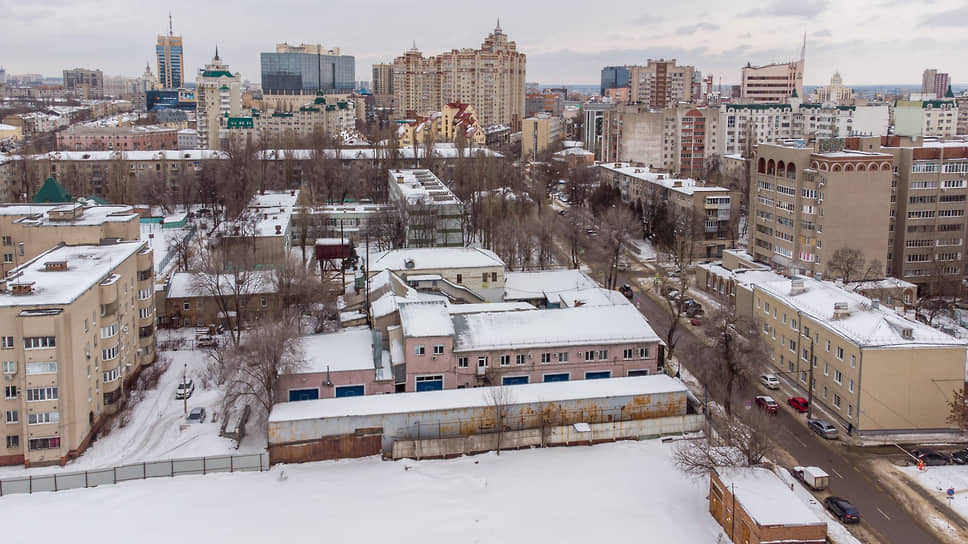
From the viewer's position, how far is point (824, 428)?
788 inches

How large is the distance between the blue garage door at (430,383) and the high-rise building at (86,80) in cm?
19276

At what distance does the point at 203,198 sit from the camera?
5409 cm

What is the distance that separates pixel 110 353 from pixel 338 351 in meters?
5.99

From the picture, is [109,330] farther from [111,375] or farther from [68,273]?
[68,273]

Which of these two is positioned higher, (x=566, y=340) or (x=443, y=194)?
(x=443, y=194)

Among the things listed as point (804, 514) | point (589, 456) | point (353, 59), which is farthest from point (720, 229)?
point (353, 59)

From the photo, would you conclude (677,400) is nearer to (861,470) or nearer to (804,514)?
(861,470)

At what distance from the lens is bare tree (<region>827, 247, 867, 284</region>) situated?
1208 inches

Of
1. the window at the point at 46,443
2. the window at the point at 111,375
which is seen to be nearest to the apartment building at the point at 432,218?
the window at the point at 111,375

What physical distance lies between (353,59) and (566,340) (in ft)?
520

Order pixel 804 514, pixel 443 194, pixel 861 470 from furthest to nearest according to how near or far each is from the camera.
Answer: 1. pixel 443 194
2. pixel 861 470
3. pixel 804 514

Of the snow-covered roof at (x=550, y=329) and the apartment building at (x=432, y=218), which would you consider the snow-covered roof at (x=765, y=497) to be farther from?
the apartment building at (x=432, y=218)

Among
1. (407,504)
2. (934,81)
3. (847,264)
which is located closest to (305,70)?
(934,81)

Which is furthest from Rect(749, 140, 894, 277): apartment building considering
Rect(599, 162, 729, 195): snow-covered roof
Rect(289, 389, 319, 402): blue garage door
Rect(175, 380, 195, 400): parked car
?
Rect(175, 380, 195, 400): parked car
